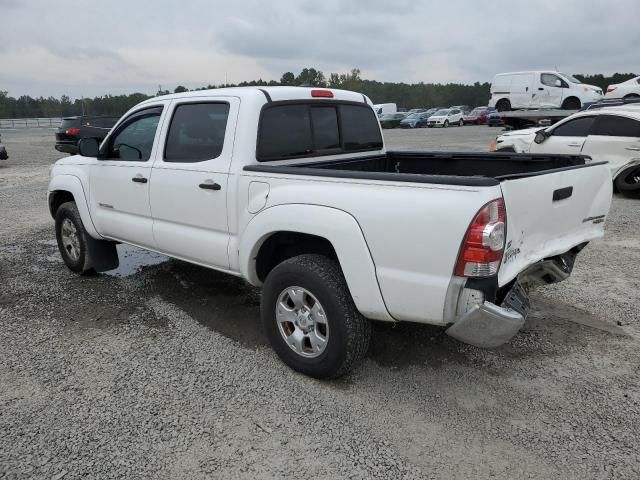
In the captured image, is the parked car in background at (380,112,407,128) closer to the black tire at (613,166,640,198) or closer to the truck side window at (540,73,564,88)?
the truck side window at (540,73,564,88)

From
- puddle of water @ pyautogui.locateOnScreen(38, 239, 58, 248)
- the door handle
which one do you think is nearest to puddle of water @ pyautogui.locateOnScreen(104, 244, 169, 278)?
puddle of water @ pyautogui.locateOnScreen(38, 239, 58, 248)

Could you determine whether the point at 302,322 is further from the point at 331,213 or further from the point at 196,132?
the point at 196,132

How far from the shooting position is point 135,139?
4.74 metres

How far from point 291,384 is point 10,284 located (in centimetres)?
366

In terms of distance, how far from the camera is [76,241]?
18.2 feet

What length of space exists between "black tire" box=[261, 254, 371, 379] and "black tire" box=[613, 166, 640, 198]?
825 centimetres

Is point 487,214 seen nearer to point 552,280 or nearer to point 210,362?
point 552,280

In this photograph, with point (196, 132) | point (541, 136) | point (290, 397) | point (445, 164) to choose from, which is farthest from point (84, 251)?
point (541, 136)

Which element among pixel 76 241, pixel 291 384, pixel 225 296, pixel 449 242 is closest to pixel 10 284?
pixel 76 241

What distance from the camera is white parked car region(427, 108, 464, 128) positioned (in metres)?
39.5

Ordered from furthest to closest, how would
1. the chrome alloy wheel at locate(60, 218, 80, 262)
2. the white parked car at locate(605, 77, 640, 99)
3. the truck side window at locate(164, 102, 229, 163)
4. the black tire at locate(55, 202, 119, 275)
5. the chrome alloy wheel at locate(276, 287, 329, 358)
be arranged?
the white parked car at locate(605, 77, 640, 99), the chrome alloy wheel at locate(60, 218, 80, 262), the black tire at locate(55, 202, 119, 275), the truck side window at locate(164, 102, 229, 163), the chrome alloy wheel at locate(276, 287, 329, 358)

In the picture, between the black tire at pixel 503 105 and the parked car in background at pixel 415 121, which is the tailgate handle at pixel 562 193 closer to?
the black tire at pixel 503 105

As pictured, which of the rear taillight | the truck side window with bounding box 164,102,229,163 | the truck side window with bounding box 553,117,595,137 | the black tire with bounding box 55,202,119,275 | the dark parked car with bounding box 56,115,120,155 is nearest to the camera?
the rear taillight

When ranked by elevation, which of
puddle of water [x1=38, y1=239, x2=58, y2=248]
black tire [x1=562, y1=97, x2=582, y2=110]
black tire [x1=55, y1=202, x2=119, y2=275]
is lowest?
puddle of water [x1=38, y1=239, x2=58, y2=248]
